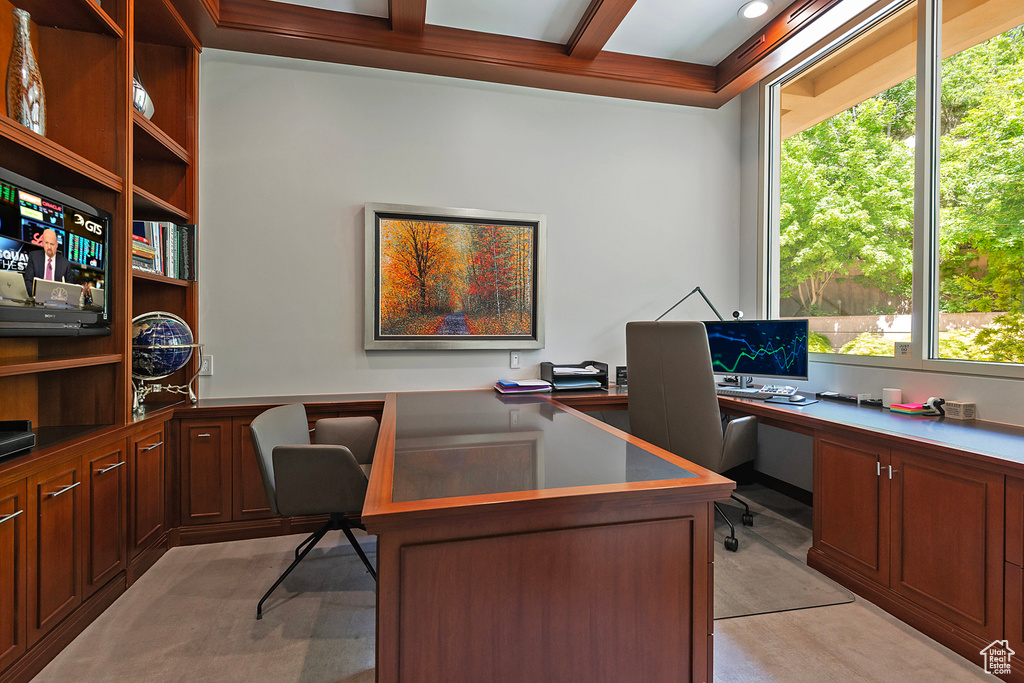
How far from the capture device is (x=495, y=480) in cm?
128

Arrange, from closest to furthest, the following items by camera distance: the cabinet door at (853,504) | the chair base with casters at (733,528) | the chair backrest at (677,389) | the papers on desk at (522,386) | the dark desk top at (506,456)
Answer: the dark desk top at (506,456)
the cabinet door at (853,504)
the chair backrest at (677,389)
the chair base with casters at (733,528)
the papers on desk at (522,386)

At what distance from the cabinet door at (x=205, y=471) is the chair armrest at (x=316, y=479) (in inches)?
38.9

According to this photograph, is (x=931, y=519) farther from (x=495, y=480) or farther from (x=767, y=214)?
(x=767, y=214)

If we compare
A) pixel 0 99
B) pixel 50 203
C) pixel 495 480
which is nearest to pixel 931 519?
pixel 495 480

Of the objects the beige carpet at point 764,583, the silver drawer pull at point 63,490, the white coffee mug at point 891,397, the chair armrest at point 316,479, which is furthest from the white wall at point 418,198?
the beige carpet at point 764,583

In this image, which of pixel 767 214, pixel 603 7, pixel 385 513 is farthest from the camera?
pixel 767 214

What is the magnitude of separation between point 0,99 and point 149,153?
0.91m

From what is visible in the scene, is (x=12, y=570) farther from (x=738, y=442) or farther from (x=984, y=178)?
(x=984, y=178)

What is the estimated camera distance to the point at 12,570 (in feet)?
5.00

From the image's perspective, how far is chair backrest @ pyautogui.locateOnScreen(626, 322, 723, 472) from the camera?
2418mm

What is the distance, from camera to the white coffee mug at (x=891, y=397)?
2.49 metres

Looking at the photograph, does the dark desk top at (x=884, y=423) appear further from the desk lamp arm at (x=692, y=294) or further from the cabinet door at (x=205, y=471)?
the cabinet door at (x=205, y=471)

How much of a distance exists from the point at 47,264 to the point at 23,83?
0.66 metres

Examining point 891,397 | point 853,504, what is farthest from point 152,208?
point 891,397
